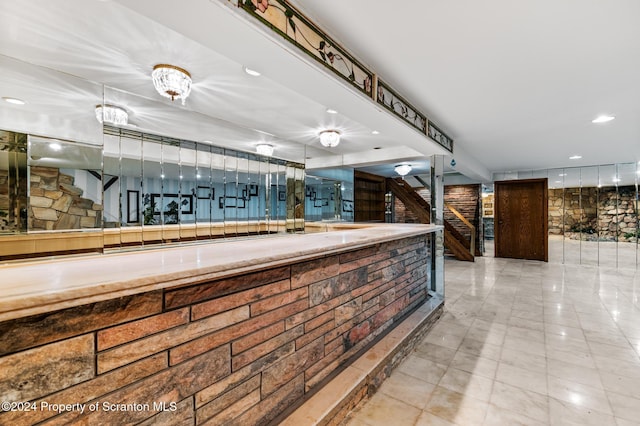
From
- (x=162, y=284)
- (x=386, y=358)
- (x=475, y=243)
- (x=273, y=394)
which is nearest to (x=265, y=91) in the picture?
(x=162, y=284)

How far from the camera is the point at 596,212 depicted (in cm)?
826

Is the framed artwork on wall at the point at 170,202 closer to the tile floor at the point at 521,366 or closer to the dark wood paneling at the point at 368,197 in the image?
the tile floor at the point at 521,366

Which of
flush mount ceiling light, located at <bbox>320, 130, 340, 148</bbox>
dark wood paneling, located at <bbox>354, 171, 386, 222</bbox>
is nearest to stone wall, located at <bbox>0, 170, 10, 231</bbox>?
flush mount ceiling light, located at <bbox>320, 130, 340, 148</bbox>

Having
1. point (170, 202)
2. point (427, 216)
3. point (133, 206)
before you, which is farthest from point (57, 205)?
point (427, 216)

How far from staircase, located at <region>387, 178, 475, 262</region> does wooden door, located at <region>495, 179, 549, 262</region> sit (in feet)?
3.13

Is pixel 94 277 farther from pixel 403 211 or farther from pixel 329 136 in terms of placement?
pixel 403 211

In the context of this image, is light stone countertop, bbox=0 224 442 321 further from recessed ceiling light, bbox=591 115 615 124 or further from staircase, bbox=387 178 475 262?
staircase, bbox=387 178 475 262

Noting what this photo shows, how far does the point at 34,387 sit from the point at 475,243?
9.31 meters

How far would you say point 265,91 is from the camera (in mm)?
2637

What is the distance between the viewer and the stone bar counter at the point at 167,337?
814 mm

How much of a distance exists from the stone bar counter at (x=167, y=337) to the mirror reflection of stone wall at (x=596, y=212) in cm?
794

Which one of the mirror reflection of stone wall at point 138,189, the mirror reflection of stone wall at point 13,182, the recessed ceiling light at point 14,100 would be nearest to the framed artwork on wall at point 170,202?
the mirror reflection of stone wall at point 138,189

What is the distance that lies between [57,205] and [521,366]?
368 cm

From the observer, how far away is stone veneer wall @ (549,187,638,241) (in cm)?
805
